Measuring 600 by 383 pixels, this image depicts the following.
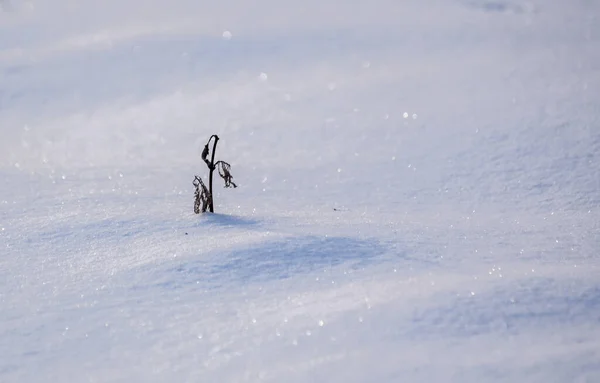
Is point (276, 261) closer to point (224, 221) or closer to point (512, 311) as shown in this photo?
point (224, 221)

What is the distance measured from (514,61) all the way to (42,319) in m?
6.10

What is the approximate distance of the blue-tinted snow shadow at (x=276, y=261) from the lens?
3.42m

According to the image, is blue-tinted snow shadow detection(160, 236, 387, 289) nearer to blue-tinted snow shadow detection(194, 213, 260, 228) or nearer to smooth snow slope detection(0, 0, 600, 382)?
smooth snow slope detection(0, 0, 600, 382)

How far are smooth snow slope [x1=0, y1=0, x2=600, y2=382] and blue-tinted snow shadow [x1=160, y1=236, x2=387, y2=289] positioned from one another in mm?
16

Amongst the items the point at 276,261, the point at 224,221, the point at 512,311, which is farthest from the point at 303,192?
the point at 512,311

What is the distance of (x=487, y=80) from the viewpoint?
7.22 metres

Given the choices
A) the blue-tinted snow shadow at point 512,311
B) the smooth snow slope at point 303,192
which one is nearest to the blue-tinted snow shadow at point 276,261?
the smooth snow slope at point 303,192

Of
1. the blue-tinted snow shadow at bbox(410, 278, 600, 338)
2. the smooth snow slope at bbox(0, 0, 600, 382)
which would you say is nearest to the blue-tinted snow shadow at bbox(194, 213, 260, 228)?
the smooth snow slope at bbox(0, 0, 600, 382)

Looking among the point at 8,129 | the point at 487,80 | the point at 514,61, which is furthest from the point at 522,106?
the point at 8,129

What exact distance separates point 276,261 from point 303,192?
1.66 meters

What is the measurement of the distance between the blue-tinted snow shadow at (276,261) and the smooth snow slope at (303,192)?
0.02 m

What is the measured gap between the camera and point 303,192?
5.19 metres

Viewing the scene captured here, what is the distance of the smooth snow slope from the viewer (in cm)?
283

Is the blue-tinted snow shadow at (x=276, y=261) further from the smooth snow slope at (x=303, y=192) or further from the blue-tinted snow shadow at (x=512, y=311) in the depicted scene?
the blue-tinted snow shadow at (x=512, y=311)
